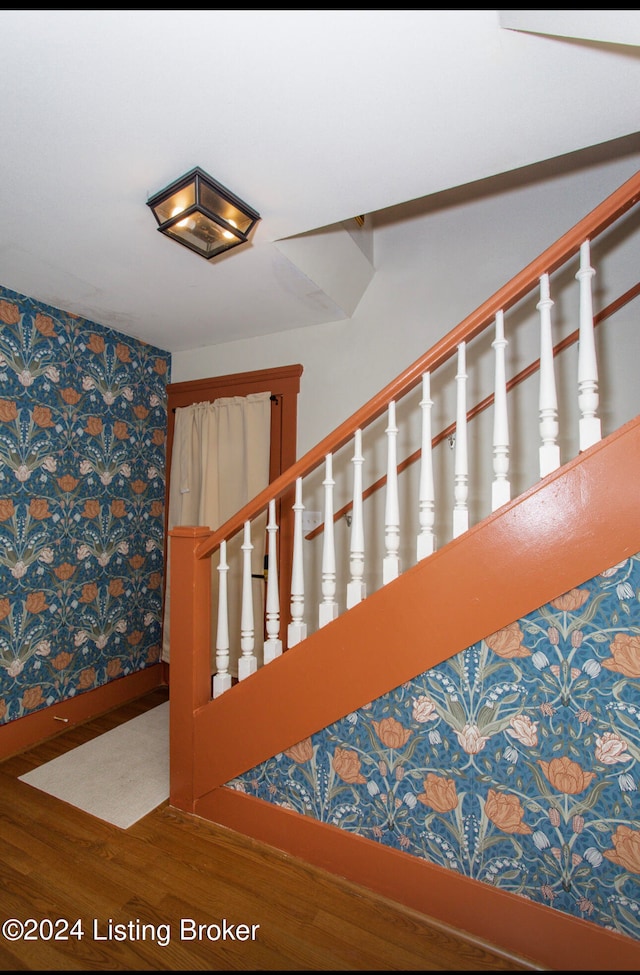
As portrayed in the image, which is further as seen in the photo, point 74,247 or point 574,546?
point 74,247

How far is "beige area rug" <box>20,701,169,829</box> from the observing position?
201 centimetres

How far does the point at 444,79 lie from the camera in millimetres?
1241

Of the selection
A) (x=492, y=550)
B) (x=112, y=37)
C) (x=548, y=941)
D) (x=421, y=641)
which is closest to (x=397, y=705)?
(x=421, y=641)

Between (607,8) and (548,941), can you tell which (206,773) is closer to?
(548,941)

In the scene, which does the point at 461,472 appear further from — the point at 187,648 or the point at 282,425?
the point at 282,425

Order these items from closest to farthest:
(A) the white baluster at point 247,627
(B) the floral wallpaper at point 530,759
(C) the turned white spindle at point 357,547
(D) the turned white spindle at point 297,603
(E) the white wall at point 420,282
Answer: (B) the floral wallpaper at point 530,759
(C) the turned white spindle at point 357,547
(D) the turned white spindle at point 297,603
(A) the white baluster at point 247,627
(E) the white wall at point 420,282

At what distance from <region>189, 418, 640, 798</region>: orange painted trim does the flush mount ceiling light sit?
1463mm

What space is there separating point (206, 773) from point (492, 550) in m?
1.51

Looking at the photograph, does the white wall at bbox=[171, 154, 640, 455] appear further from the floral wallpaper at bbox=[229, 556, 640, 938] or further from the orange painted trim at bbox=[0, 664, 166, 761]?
the orange painted trim at bbox=[0, 664, 166, 761]

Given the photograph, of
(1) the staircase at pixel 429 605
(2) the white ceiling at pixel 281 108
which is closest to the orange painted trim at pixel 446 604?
(1) the staircase at pixel 429 605

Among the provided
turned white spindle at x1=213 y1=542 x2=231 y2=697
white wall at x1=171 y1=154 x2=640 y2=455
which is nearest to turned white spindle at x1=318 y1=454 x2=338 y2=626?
turned white spindle at x1=213 y1=542 x2=231 y2=697

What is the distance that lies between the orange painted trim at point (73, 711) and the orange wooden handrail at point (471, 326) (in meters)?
1.64

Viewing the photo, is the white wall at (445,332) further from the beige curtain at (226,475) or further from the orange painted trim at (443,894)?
the orange painted trim at (443,894)

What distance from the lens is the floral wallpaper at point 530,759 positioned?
126 centimetres
